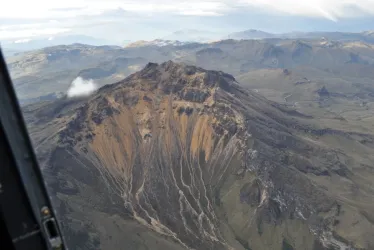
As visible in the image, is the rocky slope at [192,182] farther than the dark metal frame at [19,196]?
Yes

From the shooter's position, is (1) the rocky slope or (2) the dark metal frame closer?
(2) the dark metal frame

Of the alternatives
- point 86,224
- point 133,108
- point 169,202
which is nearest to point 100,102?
point 133,108

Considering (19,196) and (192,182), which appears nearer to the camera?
(19,196)

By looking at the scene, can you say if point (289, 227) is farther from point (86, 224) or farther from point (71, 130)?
point (71, 130)

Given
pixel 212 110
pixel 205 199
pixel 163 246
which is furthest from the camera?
pixel 212 110

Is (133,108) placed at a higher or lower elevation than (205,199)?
higher

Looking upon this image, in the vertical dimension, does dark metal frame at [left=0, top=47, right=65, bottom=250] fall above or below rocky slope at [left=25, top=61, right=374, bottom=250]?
above

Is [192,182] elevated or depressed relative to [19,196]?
depressed

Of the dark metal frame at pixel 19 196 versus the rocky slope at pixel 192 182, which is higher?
the dark metal frame at pixel 19 196
